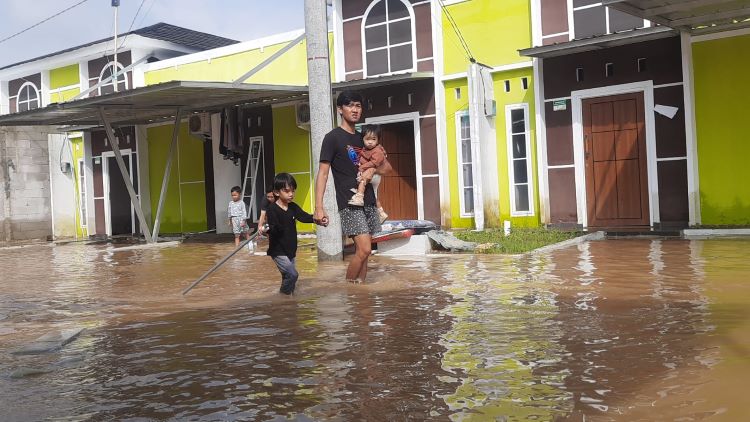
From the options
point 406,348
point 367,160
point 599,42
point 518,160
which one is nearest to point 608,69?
point 599,42

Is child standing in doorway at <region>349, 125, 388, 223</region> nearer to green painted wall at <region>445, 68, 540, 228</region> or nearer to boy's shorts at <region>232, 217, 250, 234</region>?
boy's shorts at <region>232, 217, 250, 234</region>

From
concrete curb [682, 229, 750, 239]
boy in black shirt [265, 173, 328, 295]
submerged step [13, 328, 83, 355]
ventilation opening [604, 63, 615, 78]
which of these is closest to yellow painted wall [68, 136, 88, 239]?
ventilation opening [604, 63, 615, 78]

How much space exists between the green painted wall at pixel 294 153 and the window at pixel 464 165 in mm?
4611

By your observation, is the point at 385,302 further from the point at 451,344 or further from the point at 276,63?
the point at 276,63

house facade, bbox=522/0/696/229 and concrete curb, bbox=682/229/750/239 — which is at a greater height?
house facade, bbox=522/0/696/229

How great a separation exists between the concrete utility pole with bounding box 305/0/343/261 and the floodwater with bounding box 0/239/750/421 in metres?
1.93

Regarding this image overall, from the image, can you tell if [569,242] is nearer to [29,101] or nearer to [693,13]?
[693,13]

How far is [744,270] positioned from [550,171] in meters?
8.06

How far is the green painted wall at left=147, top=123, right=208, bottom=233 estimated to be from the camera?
23328mm

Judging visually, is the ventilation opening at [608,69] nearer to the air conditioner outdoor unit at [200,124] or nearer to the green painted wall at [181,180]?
the air conditioner outdoor unit at [200,124]

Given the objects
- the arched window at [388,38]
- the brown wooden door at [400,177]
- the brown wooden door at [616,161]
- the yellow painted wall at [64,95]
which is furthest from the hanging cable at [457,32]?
the yellow painted wall at [64,95]

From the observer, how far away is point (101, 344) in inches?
218

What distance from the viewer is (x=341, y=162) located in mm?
7629

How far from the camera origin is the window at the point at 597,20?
14.9m
